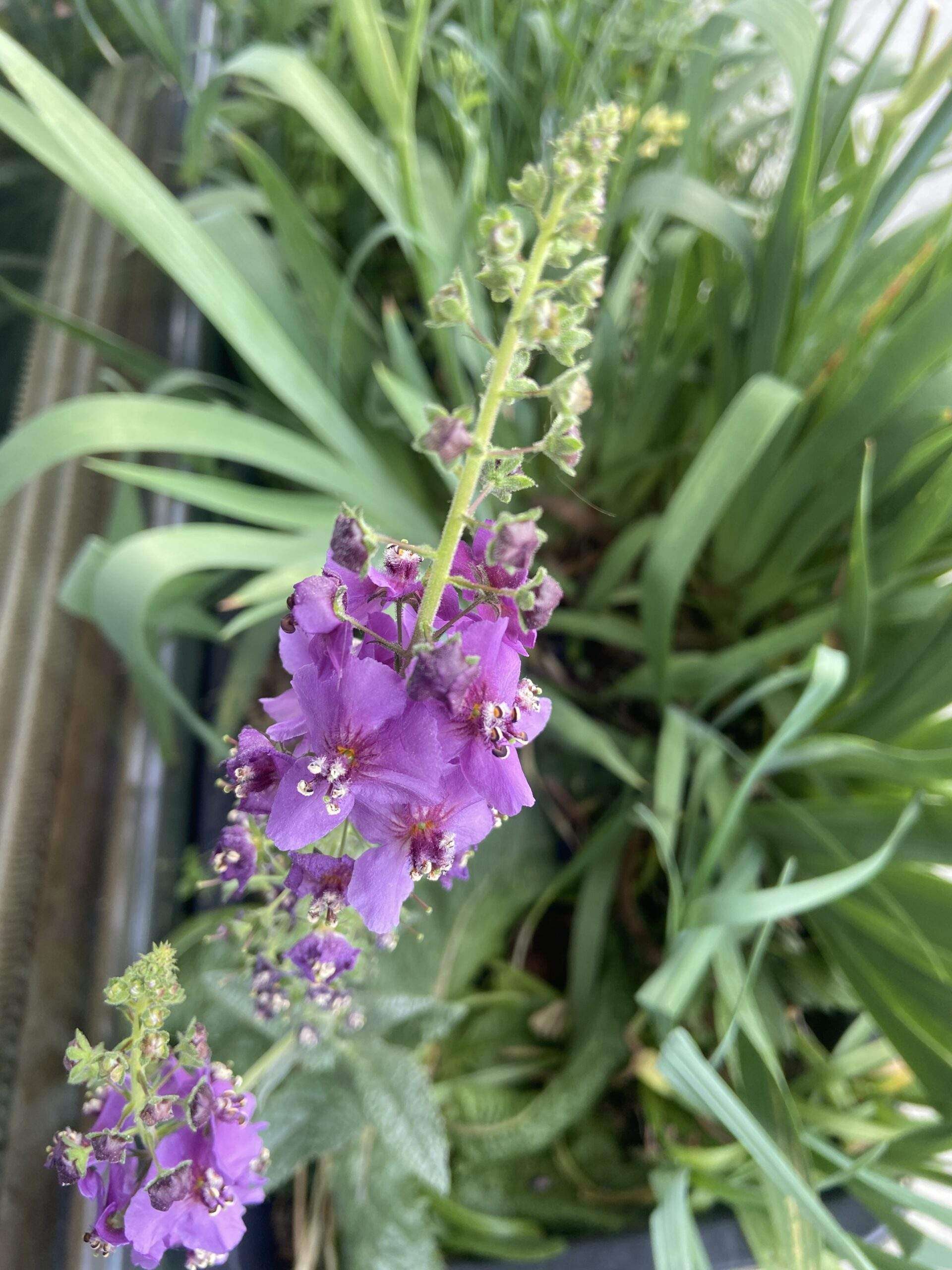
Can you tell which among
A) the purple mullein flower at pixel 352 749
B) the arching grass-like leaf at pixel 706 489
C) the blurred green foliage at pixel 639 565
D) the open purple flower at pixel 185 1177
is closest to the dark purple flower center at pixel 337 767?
the purple mullein flower at pixel 352 749

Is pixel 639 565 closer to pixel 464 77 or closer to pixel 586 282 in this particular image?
pixel 464 77

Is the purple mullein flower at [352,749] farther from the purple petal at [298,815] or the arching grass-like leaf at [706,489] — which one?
the arching grass-like leaf at [706,489]

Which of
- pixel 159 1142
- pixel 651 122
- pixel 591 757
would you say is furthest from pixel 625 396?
pixel 159 1142

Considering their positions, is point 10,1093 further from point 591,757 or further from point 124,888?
point 591,757

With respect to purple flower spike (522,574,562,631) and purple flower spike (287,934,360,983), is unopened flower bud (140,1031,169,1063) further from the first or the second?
purple flower spike (522,574,562,631)

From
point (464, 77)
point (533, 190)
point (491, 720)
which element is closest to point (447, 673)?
point (491, 720)

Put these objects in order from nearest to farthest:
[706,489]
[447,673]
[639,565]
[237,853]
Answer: [447,673] < [237,853] < [706,489] < [639,565]
